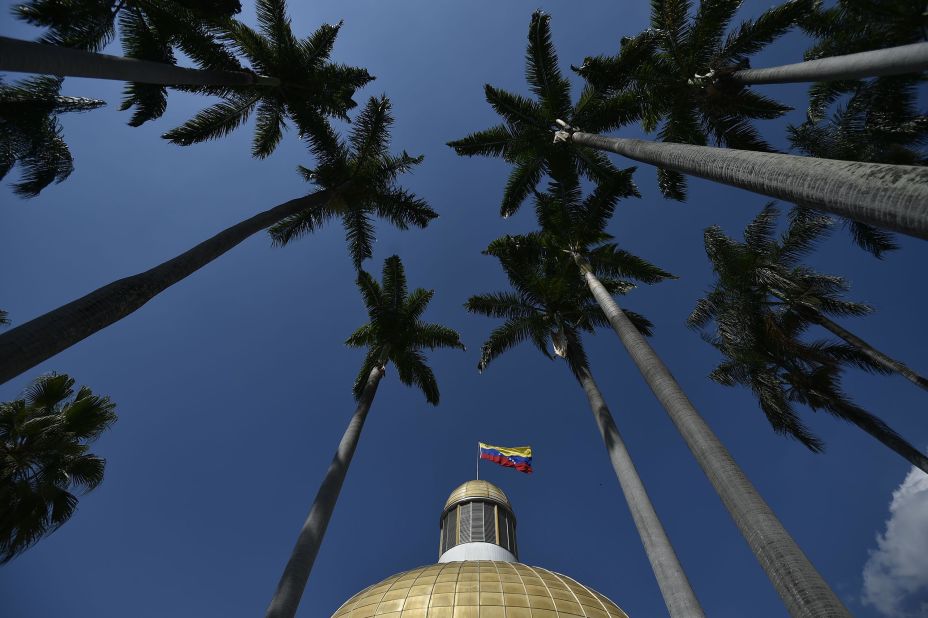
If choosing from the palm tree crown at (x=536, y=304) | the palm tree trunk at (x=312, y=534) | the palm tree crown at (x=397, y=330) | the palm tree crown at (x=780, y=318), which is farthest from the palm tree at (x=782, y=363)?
the palm tree trunk at (x=312, y=534)

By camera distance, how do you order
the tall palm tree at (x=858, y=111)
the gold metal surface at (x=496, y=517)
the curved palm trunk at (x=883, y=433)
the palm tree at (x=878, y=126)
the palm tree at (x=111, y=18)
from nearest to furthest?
the palm tree at (x=111, y=18) → the tall palm tree at (x=858, y=111) → the palm tree at (x=878, y=126) → the curved palm trunk at (x=883, y=433) → the gold metal surface at (x=496, y=517)

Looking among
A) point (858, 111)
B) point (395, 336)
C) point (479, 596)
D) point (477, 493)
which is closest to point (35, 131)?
point (395, 336)

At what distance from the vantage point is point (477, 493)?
32.5 meters

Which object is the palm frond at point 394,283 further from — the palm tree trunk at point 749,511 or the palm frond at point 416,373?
the palm tree trunk at point 749,511

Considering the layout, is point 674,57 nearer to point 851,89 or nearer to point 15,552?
point 851,89

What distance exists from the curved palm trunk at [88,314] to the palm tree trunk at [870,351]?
2150cm

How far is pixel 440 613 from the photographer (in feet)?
56.9

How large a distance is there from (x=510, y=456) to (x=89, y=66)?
2413cm

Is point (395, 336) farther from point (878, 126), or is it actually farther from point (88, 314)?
point (878, 126)

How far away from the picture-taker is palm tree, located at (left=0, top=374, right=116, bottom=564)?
13.5 metres

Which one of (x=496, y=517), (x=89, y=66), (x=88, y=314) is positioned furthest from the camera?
(x=496, y=517)

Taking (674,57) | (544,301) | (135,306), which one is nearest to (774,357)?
(544,301)

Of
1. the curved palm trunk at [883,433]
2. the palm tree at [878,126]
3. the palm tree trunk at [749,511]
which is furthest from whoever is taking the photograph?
the curved palm trunk at [883,433]

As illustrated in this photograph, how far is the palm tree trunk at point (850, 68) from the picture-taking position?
692 centimetres
